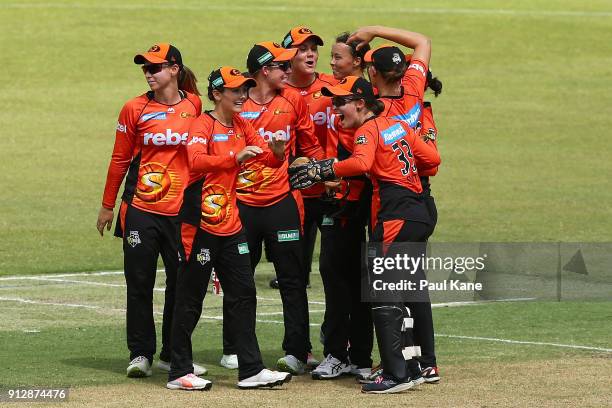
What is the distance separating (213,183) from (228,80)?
75 centimetres

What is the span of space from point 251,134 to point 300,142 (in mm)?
1033

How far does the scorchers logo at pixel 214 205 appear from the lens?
1013 centimetres

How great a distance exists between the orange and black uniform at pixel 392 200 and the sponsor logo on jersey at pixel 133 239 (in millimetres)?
1831

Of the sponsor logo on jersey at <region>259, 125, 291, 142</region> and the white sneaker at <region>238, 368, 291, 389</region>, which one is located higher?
the sponsor logo on jersey at <region>259, 125, 291, 142</region>

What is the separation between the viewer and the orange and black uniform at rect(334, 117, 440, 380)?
32.5 ft

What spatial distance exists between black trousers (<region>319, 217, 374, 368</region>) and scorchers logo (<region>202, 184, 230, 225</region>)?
99 cm

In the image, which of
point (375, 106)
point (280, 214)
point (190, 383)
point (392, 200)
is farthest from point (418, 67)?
point (190, 383)

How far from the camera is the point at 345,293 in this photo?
10836 mm

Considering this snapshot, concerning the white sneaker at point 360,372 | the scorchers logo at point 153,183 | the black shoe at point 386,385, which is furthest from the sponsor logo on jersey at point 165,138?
the black shoe at point 386,385

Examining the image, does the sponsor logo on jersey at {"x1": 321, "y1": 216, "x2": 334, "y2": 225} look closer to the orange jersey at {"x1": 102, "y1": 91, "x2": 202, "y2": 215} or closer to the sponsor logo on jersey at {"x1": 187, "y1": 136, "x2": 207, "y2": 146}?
the orange jersey at {"x1": 102, "y1": 91, "x2": 202, "y2": 215}

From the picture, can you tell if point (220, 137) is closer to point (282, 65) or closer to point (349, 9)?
point (282, 65)

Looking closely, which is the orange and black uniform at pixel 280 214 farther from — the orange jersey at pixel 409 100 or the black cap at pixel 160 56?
the orange jersey at pixel 409 100

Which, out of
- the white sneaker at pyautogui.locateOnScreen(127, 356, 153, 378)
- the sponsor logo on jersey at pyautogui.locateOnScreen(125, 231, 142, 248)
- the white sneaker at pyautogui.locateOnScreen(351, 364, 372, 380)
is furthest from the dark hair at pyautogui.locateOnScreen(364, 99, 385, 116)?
the white sneaker at pyautogui.locateOnScreen(127, 356, 153, 378)

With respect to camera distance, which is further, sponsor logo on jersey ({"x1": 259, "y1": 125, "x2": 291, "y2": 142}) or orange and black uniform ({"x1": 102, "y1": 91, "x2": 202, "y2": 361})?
sponsor logo on jersey ({"x1": 259, "y1": 125, "x2": 291, "y2": 142})
